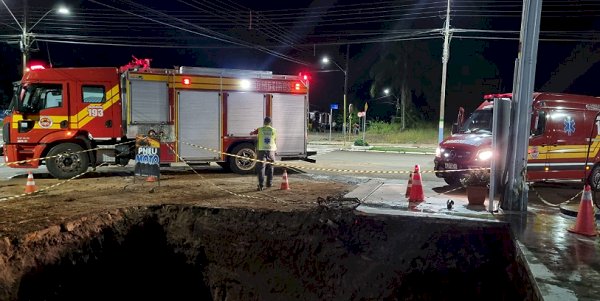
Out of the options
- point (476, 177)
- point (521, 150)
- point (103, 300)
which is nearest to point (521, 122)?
point (521, 150)

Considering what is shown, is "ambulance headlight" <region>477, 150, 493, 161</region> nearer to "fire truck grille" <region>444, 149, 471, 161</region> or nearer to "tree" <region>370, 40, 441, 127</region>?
"fire truck grille" <region>444, 149, 471, 161</region>

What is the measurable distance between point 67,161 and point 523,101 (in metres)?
10.7

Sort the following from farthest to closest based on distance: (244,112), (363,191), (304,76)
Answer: (304,76) → (244,112) → (363,191)

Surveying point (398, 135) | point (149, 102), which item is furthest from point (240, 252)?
point (398, 135)

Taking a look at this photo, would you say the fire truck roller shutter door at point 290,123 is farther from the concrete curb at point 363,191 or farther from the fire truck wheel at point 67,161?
the fire truck wheel at point 67,161

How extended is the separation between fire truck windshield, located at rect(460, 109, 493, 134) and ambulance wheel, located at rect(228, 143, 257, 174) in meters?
5.93

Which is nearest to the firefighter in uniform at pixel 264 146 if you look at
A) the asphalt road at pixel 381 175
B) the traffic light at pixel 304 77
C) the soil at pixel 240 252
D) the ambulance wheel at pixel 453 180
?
the soil at pixel 240 252

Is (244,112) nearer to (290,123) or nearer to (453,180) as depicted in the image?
(290,123)

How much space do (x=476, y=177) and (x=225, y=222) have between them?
5.01m

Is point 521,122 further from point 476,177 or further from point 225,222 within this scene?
point 225,222

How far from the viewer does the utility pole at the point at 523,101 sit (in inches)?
307

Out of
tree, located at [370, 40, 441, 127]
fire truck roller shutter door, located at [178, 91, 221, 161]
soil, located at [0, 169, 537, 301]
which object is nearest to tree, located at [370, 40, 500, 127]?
tree, located at [370, 40, 441, 127]

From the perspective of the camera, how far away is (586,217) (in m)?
6.81

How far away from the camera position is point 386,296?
273 inches
